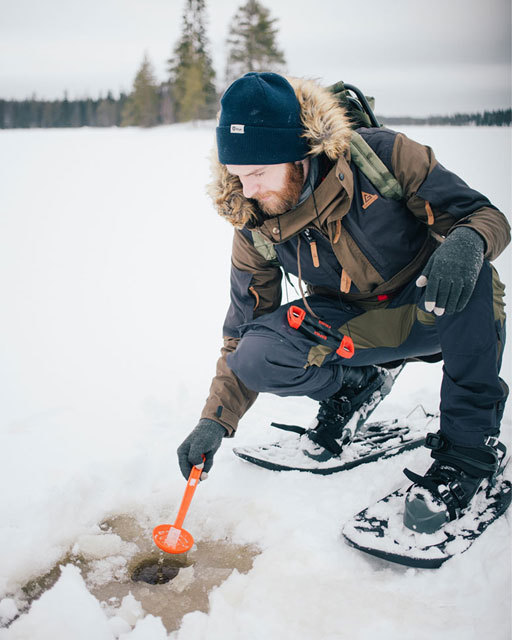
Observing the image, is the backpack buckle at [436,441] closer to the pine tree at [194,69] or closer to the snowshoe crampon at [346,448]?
the snowshoe crampon at [346,448]

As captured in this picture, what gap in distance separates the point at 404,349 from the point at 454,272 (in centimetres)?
65

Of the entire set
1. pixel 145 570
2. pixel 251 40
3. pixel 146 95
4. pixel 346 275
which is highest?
pixel 251 40

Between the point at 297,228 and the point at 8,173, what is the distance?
961 centimetres

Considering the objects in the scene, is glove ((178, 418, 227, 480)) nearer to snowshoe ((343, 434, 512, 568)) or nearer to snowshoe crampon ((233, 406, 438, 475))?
snowshoe crampon ((233, 406, 438, 475))

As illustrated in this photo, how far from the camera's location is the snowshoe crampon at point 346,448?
2084 mm

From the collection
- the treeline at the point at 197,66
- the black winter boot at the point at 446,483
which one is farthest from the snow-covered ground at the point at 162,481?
the treeline at the point at 197,66

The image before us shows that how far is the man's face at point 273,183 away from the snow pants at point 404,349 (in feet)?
1.62

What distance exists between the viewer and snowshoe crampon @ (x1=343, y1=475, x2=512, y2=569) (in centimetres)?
151

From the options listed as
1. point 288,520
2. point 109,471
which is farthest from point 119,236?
point 288,520

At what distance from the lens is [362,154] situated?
1725mm

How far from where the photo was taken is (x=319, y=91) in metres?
1.77

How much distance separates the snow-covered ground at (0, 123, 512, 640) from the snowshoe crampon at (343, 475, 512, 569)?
0.13ft

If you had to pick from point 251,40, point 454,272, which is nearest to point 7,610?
point 454,272

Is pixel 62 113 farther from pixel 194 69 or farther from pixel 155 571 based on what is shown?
pixel 155 571
